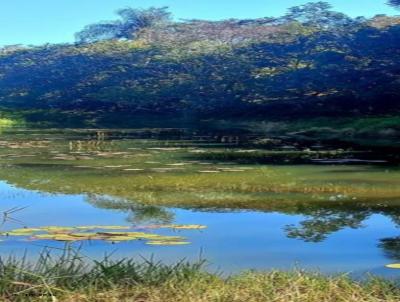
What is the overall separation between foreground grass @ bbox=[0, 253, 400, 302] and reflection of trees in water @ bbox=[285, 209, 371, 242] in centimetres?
295

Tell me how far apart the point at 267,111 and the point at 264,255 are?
37338 mm

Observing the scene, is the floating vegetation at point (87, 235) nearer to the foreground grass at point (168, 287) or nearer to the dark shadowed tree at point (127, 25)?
the foreground grass at point (168, 287)

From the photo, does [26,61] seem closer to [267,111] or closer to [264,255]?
[267,111]

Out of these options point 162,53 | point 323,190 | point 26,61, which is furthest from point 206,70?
point 323,190

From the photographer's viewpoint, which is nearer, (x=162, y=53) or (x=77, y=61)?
(x=162, y=53)

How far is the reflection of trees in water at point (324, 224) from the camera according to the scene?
8086 millimetres

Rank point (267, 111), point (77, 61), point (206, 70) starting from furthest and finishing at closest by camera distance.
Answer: point (77, 61) → point (206, 70) → point (267, 111)

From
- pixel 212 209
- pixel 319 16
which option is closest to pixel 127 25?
pixel 319 16

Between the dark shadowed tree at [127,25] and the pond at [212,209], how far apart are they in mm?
65843

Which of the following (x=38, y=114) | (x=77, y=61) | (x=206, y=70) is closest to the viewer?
(x=206, y=70)

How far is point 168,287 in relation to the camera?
465 cm

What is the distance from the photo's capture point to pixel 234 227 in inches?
→ 338

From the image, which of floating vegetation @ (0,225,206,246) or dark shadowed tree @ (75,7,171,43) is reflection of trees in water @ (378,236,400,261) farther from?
dark shadowed tree @ (75,7,171,43)

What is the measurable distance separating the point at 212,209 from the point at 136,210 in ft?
3.45
